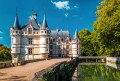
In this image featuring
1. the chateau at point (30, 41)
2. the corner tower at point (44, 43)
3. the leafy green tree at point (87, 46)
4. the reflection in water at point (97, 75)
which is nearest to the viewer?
the reflection in water at point (97, 75)

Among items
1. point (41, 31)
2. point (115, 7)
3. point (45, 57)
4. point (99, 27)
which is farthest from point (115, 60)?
point (41, 31)

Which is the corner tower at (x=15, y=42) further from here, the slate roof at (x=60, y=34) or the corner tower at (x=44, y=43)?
the slate roof at (x=60, y=34)

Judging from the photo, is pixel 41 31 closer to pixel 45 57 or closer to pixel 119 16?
pixel 45 57

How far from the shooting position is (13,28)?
22203 millimetres

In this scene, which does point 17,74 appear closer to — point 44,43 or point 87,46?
point 44,43

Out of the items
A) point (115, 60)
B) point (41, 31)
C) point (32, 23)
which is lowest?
point (115, 60)

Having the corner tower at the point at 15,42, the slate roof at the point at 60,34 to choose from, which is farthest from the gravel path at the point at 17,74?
the slate roof at the point at 60,34

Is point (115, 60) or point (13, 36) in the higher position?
point (13, 36)

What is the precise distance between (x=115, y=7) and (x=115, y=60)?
1213 cm

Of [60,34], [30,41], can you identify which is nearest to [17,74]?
[30,41]

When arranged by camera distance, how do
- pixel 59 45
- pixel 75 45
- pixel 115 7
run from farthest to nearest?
pixel 59 45 → pixel 75 45 → pixel 115 7

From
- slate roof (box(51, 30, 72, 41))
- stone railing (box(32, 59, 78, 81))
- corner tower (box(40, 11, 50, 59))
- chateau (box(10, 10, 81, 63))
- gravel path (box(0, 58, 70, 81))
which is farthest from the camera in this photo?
slate roof (box(51, 30, 72, 41))

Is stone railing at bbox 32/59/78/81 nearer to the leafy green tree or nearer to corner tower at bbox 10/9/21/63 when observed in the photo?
corner tower at bbox 10/9/21/63

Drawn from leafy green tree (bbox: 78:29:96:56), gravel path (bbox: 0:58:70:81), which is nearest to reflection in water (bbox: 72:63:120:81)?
gravel path (bbox: 0:58:70:81)
